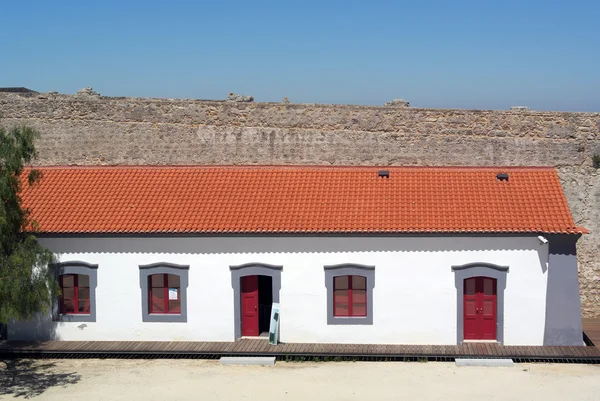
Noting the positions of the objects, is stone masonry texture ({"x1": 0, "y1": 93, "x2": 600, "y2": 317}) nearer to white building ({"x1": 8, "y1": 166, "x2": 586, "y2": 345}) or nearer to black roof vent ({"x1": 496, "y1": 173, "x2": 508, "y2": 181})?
black roof vent ({"x1": 496, "y1": 173, "x2": 508, "y2": 181})

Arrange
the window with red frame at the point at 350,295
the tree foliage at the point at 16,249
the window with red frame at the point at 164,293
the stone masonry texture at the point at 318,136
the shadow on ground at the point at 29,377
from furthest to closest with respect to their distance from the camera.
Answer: the stone masonry texture at the point at 318,136 → the window with red frame at the point at 164,293 → the window with red frame at the point at 350,295 → the tree foliage at the point at 16,249 → the shadow on ground at the point at 29,377

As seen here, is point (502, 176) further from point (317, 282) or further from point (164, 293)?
point (164, 293)

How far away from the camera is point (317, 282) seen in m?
17.5

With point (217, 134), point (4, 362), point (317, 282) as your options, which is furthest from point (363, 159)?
point (4, 362)

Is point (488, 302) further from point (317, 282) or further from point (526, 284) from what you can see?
point (317, 282)

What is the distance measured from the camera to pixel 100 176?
1972 centimetres

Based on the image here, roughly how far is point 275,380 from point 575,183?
35.0 ft

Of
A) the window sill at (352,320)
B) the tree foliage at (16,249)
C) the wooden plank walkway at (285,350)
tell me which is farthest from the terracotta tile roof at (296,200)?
the wooden plank walkway at (285,350)

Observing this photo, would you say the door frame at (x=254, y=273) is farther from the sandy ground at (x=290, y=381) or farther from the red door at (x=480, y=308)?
the red door at (x=480, y=308)

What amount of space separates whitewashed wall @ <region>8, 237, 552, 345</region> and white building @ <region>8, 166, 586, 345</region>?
22 millimetres

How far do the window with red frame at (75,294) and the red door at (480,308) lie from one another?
28.0 feet

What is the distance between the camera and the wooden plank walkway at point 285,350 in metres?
16.8

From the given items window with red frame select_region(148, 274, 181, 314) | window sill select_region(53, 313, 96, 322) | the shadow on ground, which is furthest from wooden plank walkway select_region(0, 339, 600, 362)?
window with red frame select_region(148, 274, 181, 314)

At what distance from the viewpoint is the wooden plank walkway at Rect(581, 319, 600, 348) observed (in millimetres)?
18219
